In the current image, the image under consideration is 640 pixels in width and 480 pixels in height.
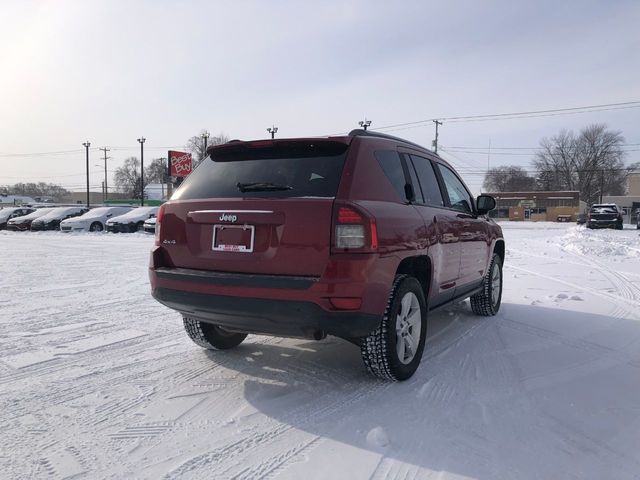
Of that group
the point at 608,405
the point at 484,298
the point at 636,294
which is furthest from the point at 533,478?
the point at 636,294

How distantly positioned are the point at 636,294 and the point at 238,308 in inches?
268

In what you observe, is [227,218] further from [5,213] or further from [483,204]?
[5,213]

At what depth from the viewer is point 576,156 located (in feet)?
286

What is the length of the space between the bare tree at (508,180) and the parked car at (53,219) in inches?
3197

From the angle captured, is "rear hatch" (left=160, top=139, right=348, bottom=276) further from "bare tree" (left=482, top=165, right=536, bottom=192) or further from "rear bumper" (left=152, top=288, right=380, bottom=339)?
"bare tree" (left=482, top=165, right=536, bottom=192)

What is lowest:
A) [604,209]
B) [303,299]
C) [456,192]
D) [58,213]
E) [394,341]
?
[394,341]

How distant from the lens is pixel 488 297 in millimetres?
5785

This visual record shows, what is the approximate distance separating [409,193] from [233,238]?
4.80ft

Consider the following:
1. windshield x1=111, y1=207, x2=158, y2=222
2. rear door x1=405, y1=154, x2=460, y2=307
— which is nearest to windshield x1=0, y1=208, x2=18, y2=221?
windshield x1=111, y1=207, x2=158, y2=222

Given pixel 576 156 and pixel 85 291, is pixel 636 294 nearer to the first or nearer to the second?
pixel 85 291

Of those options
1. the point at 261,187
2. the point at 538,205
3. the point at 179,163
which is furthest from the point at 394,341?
the point at 538,205

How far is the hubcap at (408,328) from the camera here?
357 cm

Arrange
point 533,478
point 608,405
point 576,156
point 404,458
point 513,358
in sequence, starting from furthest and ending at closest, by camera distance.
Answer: point 576,156 → point 513,358 → point 608,405 → point 404,458 → point 533,478

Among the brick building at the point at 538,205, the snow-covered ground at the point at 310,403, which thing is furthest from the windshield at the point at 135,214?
the brick building at the point at 538,205
